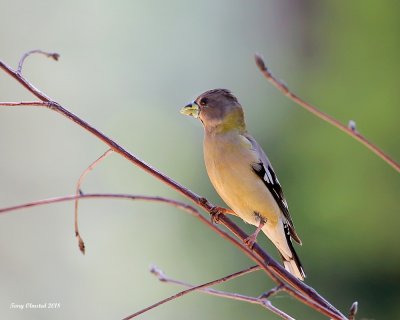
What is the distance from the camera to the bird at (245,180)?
133 inches

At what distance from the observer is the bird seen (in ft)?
11.1

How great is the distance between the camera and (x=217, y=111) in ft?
12.5

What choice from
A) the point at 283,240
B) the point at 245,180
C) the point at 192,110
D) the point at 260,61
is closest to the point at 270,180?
the point at 245,180

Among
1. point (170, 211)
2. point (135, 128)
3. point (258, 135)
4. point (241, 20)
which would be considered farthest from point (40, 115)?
point (241, 20)

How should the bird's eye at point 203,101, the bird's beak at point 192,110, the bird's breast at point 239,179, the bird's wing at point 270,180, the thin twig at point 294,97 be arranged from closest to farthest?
the thin twig at point 294,97, the bird's breast at point 239,179, the bird's wing at point 270,180, the bird's beak at point 192,110, the bird's eye at point 203,101

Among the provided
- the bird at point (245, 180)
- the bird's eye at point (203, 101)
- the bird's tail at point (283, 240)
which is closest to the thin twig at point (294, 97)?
the bird at point (245, 180)

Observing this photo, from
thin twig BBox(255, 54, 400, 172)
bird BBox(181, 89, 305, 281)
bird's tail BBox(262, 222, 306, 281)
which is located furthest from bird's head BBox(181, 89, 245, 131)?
thin twig BBox(255, 54, 400, 172)

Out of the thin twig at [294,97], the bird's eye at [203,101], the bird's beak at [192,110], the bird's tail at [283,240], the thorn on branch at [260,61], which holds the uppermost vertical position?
the bird's eye at [203,101]

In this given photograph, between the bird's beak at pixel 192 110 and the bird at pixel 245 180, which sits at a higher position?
the bird's beak at pixel 192 110

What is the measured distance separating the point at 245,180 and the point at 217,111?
1.96ft

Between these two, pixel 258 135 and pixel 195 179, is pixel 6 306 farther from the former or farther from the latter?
pixel 258 135

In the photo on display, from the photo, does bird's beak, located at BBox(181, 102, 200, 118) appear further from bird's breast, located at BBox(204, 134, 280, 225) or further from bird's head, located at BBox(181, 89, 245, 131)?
bird's breast, located at BBox(204, 134, 280, 225)

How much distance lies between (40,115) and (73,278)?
2.53 metres

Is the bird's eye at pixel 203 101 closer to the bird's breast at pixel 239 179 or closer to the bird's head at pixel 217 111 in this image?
the bird's head at pixel 217 111
